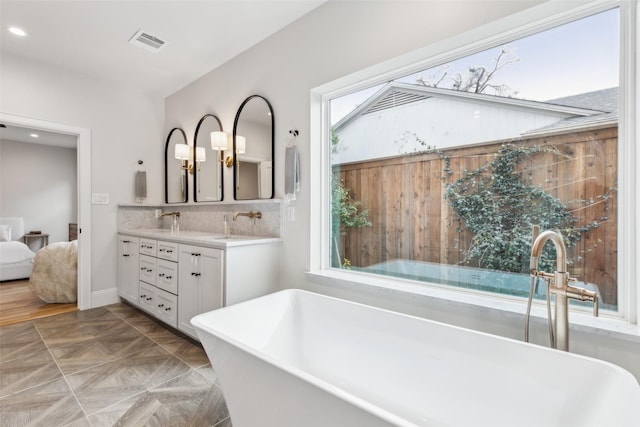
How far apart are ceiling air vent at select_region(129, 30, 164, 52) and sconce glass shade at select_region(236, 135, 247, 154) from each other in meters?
1.06

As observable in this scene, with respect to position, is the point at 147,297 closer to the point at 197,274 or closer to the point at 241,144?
the point at 197,274

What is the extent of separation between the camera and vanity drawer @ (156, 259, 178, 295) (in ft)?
8.88

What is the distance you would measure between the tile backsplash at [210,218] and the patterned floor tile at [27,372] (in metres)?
1.66

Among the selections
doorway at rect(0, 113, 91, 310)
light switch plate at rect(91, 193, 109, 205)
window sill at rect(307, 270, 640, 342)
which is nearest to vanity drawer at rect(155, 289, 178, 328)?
doorway at rect(0, 113, 91, 310)

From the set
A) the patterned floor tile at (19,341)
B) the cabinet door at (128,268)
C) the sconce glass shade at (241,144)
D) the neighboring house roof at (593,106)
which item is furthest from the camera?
the cabinet door at (128,268)

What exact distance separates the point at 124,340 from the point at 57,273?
1.66 metres

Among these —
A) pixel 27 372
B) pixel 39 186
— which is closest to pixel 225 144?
pixel 27 372

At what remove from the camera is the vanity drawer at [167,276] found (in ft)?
8.88

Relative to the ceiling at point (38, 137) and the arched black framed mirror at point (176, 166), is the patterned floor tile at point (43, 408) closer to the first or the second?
the arched black framed mirror at point (176, 166)

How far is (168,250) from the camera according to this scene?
2799 mm

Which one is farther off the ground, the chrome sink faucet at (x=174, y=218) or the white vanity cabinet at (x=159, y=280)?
the chrome sink faucet at (x=174, y=218)

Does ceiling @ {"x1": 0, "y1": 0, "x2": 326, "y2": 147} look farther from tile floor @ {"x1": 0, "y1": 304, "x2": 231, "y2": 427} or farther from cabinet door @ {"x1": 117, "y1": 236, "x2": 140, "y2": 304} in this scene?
tile floor @ {"x1": 0, "y1": 304, "x2": 231, "y2": 427}

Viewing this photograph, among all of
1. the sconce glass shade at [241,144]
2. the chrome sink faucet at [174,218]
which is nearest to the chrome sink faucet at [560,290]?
the sconce glass shade at [241,144]

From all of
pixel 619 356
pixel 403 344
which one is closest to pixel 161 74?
pixel 403 344
